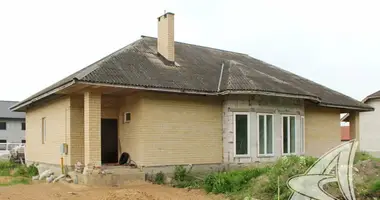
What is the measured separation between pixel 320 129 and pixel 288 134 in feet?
13.3

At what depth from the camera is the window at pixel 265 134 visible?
55.9 ft

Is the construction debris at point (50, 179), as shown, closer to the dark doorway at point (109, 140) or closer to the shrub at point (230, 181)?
the dark doorway at point (109, 140)

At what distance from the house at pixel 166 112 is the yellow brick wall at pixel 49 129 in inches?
1.7

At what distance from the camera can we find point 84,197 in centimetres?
1185

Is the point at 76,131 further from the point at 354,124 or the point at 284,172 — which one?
the point at 354,124

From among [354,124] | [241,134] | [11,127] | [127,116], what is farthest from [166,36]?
[11,127]

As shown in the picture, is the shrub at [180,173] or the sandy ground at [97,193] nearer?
the sandy ground at [97,193]

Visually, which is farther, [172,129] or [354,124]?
[354,124]

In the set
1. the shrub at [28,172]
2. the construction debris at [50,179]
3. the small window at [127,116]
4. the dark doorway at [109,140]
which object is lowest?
the shrub at [28,172]

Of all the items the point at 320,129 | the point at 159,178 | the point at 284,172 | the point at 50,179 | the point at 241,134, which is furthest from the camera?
the point at 320,129

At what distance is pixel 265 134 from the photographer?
17.2 meters

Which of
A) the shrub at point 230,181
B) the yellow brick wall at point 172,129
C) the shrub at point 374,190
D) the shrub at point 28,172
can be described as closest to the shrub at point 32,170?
the shrub at point 28,172

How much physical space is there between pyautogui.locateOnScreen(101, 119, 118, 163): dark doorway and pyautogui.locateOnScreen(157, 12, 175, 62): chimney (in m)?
3.47

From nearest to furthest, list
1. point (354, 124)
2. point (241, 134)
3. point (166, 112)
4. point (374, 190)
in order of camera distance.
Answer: point (374, 190)
point (166, 112)
point (241, 134)
point (354, 124)
